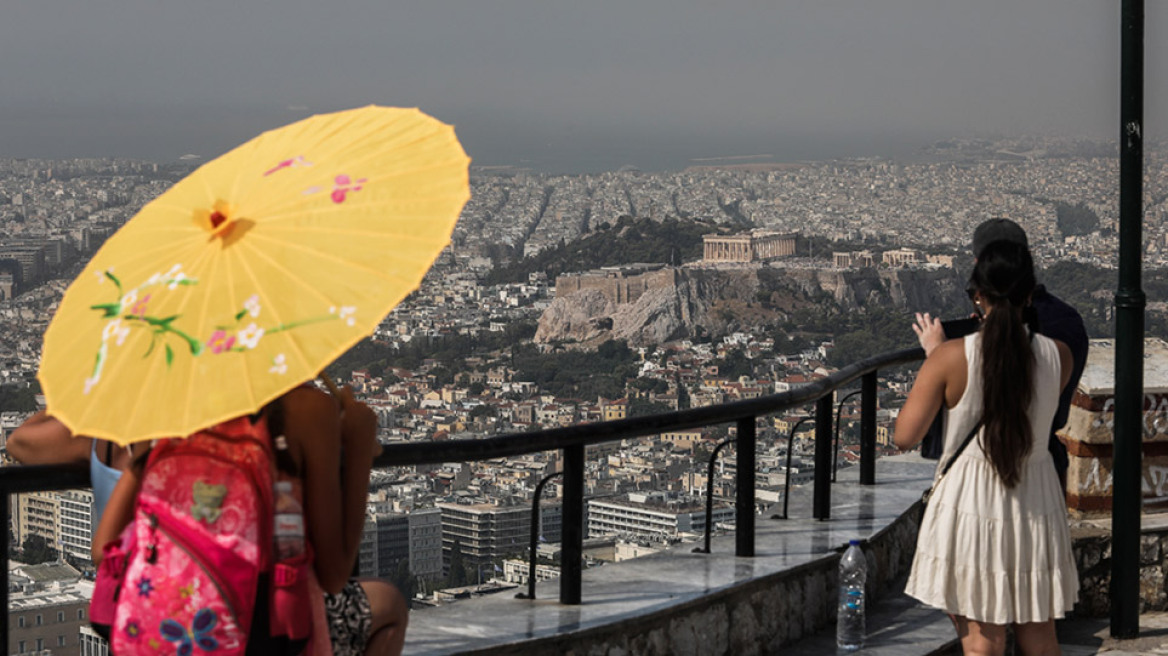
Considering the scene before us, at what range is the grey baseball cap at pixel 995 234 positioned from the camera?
3.97 meters

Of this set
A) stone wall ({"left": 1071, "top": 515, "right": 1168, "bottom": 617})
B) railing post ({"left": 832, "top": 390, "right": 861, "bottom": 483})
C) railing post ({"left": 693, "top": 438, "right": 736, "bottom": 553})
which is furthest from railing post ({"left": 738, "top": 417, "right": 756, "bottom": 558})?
stone wall ({"left": 1071, "top": 515, "right": 1168, "bottom": 617})

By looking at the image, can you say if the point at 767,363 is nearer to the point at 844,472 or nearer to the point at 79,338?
the point at 844,472

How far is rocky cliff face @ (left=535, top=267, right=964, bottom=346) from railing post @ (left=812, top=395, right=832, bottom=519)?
1410 inches

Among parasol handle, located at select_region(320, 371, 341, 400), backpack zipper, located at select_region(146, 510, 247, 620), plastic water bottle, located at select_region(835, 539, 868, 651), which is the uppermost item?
parasol handle, located at select_region(320, 371, 341, 400)

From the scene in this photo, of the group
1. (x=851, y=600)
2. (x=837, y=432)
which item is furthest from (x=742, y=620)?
(x=837, y=432)

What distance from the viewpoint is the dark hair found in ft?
12.7

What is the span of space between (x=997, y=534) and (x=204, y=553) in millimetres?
2422

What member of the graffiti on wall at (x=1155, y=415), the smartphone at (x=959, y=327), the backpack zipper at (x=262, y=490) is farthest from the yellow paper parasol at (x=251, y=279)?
the graffiti on wall at (x=1155, y=415)

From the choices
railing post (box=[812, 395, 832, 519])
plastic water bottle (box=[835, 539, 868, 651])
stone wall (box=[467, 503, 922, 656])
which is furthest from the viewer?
railing post (box=[812, 395, 832, 519])

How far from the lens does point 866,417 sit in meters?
6.51

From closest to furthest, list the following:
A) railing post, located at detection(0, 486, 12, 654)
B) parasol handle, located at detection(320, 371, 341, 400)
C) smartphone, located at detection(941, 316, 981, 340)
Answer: parasol handle, located at detection(320, 371, 341, 400) < railing post, located at detection(0, 486, 12, 654) < smartphone, located at detection(941, 316, 981, 340)

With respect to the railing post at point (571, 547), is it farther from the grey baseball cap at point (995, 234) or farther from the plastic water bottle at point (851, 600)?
the grey baseball cap at point (995, 234)

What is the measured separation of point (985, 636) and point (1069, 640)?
6.12 ft

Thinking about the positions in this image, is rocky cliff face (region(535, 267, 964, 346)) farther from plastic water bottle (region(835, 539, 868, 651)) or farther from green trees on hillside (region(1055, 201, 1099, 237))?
plastic water bottle (region(835, 539, 868, 651))
